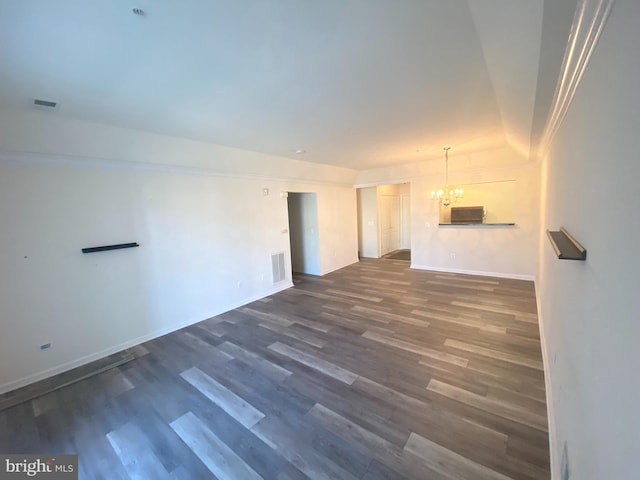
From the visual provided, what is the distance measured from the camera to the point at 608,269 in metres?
0.83

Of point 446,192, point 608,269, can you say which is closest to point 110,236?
point 608,269

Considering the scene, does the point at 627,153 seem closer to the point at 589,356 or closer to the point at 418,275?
the point at 589,356

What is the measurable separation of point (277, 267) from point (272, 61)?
14.0ft

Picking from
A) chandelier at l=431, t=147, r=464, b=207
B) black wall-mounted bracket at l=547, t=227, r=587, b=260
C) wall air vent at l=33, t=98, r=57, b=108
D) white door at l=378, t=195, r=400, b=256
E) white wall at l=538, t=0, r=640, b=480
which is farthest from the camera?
white door at l=378, t=195, r=400, b=256

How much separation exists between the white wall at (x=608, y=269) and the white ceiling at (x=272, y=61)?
22.4 inches

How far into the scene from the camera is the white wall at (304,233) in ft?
21.9

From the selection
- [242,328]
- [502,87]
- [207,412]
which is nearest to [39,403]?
[207,412]

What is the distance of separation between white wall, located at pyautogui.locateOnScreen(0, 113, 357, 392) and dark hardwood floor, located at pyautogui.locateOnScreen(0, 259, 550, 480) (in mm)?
532

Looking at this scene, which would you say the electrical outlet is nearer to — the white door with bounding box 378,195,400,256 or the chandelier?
the chandelier

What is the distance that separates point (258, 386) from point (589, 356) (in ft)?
8.30

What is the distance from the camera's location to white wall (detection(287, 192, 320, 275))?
Result: 6664 mm

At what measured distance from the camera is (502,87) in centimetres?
218

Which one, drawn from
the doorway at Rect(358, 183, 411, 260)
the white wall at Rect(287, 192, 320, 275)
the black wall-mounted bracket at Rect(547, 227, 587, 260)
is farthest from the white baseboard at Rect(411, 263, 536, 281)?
the black wall-mounted bracket at Rect(547, 227, 587, 260)

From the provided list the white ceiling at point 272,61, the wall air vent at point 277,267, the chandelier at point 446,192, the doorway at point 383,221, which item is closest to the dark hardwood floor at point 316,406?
the wall air vent at point 277,267
